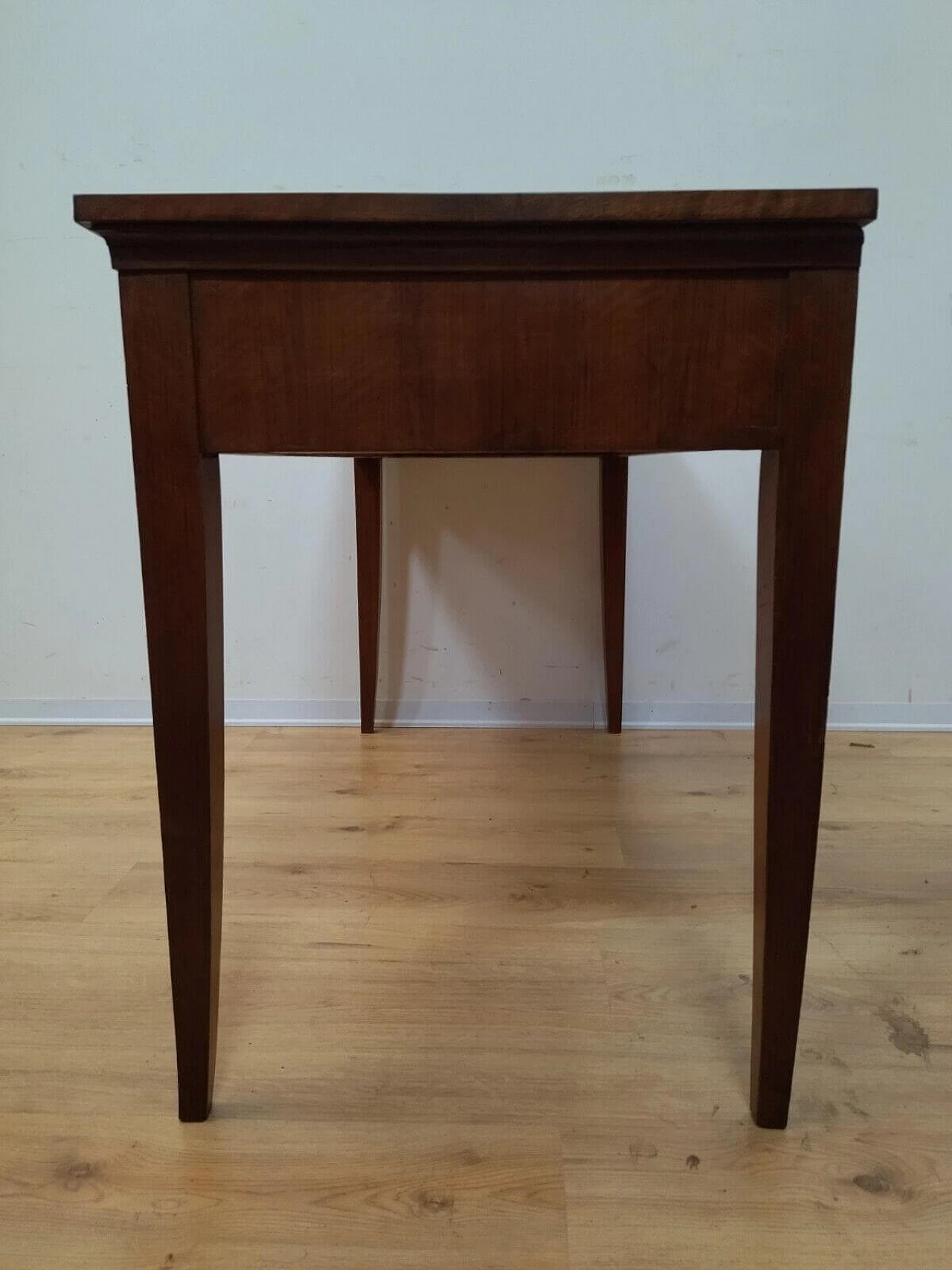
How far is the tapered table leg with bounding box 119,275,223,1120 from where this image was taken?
23.4 inches

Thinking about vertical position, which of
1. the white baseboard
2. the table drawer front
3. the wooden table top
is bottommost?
the white baseboard

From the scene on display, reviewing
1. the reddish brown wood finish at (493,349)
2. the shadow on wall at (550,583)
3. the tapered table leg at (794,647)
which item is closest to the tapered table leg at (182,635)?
the reddish brown wood finish at (493,349)

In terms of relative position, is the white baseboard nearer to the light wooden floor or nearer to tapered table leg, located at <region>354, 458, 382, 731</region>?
tapered table leg, located at <region>354, 458, 382, 731</region>

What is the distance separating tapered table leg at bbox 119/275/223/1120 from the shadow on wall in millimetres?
972

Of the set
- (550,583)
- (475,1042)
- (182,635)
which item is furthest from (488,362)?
(550,583)

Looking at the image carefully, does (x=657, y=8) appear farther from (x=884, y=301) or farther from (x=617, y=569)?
(x=617, y=569)

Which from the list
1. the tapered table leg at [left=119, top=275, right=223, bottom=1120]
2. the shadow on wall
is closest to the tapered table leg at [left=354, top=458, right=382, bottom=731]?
the shadow on wall

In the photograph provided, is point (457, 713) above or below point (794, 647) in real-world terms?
below

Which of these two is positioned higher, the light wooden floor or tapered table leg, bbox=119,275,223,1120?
tapered table leg, bbox=119,275,223,1120

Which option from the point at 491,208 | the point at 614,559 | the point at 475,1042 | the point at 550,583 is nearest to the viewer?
the point at 491,208

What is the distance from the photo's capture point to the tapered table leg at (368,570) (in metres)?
1.49

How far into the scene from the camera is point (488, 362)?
0.60m

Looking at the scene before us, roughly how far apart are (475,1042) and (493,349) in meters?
0.59

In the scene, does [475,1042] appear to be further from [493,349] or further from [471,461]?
[471,461]
